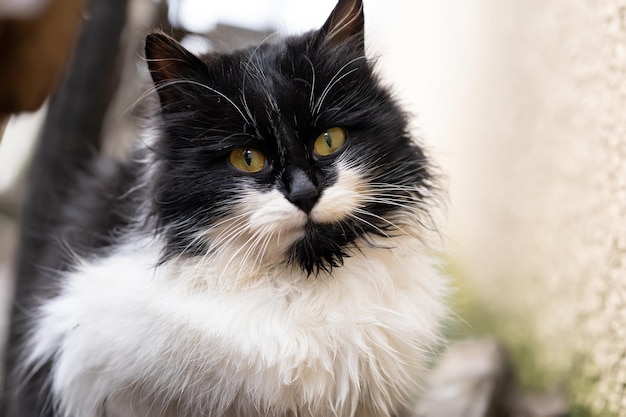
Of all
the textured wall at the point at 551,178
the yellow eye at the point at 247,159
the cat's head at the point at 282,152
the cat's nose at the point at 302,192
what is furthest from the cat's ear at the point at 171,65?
the textured wall at the point at 551,178

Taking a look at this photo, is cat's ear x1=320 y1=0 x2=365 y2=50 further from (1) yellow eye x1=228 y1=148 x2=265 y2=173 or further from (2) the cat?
(1) yellow eye x1=228 y1=148 x2=265 y2=173

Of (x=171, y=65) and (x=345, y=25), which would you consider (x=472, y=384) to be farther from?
(x=171, y=65)

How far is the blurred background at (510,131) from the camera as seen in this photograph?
121 cm

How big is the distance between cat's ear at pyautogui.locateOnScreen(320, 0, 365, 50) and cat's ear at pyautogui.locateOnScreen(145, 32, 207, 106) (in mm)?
233

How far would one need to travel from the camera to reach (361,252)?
111 centimetres

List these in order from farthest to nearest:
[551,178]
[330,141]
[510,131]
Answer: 1. [510,131]
2. [551,178]
3. [330,141]

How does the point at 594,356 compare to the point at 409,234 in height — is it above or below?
below

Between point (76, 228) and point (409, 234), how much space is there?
2.53ft

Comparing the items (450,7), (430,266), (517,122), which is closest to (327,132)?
(430,266)

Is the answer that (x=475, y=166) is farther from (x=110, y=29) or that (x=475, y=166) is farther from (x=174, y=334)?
(x=174, y=334)

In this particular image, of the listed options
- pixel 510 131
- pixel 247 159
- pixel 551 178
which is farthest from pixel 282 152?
pixel 510 131

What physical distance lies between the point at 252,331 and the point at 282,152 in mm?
299

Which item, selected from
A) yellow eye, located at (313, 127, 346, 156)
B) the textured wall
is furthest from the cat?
the textured wall

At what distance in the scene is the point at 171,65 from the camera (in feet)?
3.56
